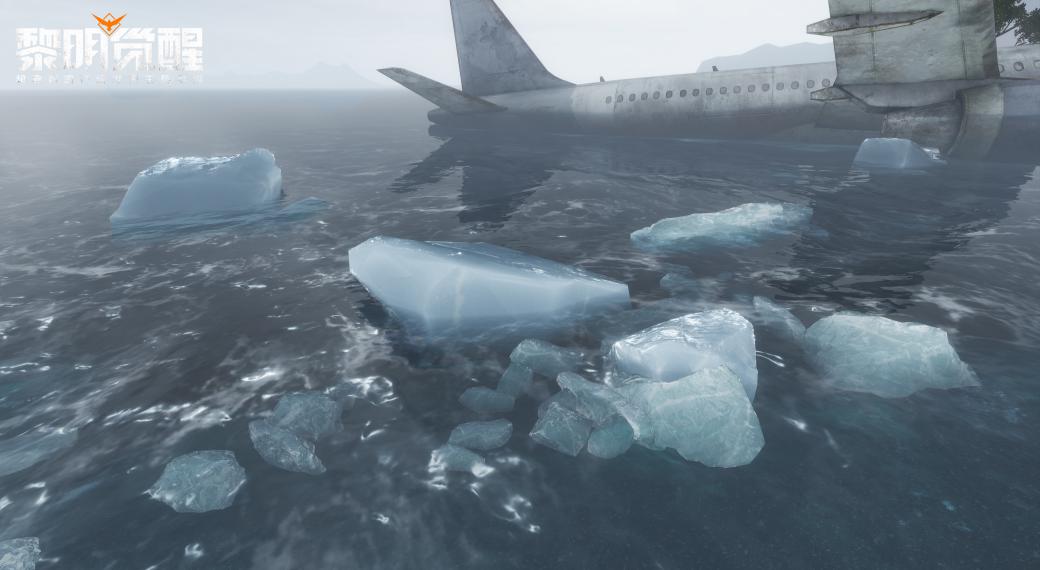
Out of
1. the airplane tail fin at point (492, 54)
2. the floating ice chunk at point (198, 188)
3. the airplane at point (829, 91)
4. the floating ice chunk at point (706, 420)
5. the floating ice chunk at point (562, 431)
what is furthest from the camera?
Answer: the airplane tail fin at point (492, 54)

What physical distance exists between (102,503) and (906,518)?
27.9 ft

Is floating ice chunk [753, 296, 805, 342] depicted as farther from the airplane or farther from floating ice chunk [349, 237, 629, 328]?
the airplane

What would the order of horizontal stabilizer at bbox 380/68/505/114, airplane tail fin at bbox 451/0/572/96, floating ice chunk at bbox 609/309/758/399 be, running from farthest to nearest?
airplane tail fin at bbox 451/0/572/96 → horizontal stabilizer at bbox 380/68/505/114 → floating ice chunk at bbox 609/309/758/399

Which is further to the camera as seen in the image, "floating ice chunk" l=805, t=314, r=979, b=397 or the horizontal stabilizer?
the horizontal stabilizer

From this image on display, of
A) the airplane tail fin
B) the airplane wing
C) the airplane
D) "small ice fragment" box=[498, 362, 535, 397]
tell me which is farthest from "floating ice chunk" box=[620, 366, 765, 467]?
the airplane tail fin

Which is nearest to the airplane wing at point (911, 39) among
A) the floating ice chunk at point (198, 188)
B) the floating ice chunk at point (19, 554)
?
the floating ice chunk at point (198, 188)

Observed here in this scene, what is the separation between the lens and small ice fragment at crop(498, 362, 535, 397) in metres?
7.28

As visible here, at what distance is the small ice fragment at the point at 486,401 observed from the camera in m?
6.90

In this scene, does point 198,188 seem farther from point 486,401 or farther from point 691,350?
point 691,350

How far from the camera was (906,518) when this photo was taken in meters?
4.94

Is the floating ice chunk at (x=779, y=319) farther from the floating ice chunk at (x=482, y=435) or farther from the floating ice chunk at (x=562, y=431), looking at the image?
the floating ice chunk at (x=482, y=435)

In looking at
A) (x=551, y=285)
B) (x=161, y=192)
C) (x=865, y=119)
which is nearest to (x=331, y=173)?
(x=161, y=192)

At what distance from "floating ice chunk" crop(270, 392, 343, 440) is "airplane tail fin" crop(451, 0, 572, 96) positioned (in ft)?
118

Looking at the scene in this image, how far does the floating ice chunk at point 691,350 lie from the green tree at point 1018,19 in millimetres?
44257
